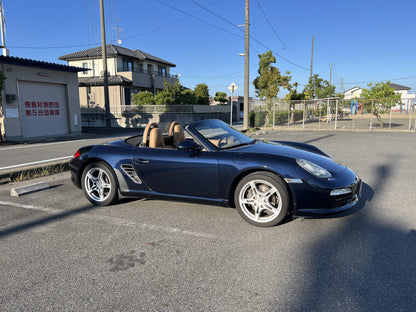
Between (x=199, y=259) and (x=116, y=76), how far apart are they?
111ft

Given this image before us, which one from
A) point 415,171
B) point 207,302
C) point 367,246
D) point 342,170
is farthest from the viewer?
point 415,171

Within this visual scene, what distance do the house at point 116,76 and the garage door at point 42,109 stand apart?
9.88 meters

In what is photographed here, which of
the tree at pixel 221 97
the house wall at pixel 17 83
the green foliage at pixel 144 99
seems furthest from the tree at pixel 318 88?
Result: the house wall at pixel 17 83

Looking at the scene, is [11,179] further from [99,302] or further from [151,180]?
[99,302]

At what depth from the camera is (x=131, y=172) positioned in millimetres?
4125

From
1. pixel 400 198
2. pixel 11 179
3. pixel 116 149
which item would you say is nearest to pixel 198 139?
pixel 116 149

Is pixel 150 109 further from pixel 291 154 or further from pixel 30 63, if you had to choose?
pixel 291 154

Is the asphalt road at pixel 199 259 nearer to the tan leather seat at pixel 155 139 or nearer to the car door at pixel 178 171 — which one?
the car door at pixel 178 171

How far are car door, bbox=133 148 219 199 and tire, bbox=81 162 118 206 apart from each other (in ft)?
1.74

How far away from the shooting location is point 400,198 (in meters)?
4.63

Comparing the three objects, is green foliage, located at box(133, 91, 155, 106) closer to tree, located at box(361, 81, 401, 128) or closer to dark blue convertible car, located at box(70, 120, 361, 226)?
tree, located at box(361, 81, 401, 128)

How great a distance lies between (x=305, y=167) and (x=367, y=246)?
99 cm

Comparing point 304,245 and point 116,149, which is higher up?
point 116,149

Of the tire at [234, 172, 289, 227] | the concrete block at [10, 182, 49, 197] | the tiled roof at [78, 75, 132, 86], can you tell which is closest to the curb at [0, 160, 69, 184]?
the concrete block at [10, 182, 49, 197]
